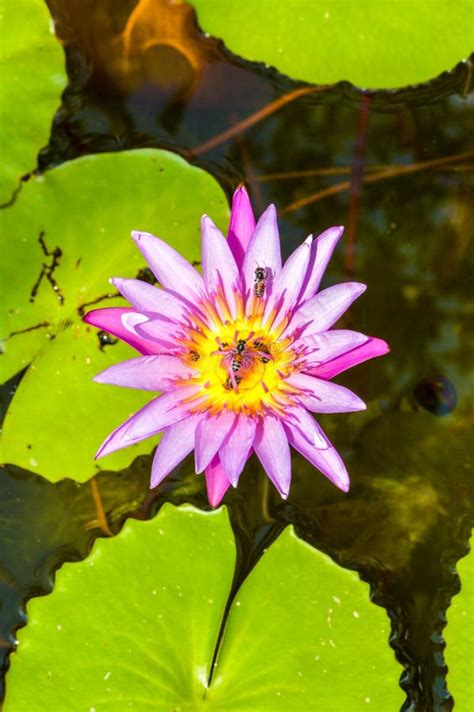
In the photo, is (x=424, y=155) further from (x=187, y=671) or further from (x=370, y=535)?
(x=187, y=671)

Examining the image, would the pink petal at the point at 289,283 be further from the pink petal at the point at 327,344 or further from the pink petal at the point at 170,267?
the pink petal at the point at 170,267

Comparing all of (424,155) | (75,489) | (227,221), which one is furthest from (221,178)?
(75,489)

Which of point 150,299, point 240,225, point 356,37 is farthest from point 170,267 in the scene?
point 356,37

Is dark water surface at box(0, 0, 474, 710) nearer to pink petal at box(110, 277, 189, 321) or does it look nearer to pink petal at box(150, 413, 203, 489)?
pink petal at box(150, 413, 203, 489)

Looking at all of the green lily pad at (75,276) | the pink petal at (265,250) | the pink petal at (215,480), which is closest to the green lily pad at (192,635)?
the green lily pad at (75,276)

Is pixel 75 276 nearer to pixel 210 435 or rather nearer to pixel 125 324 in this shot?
pixel 125 324
